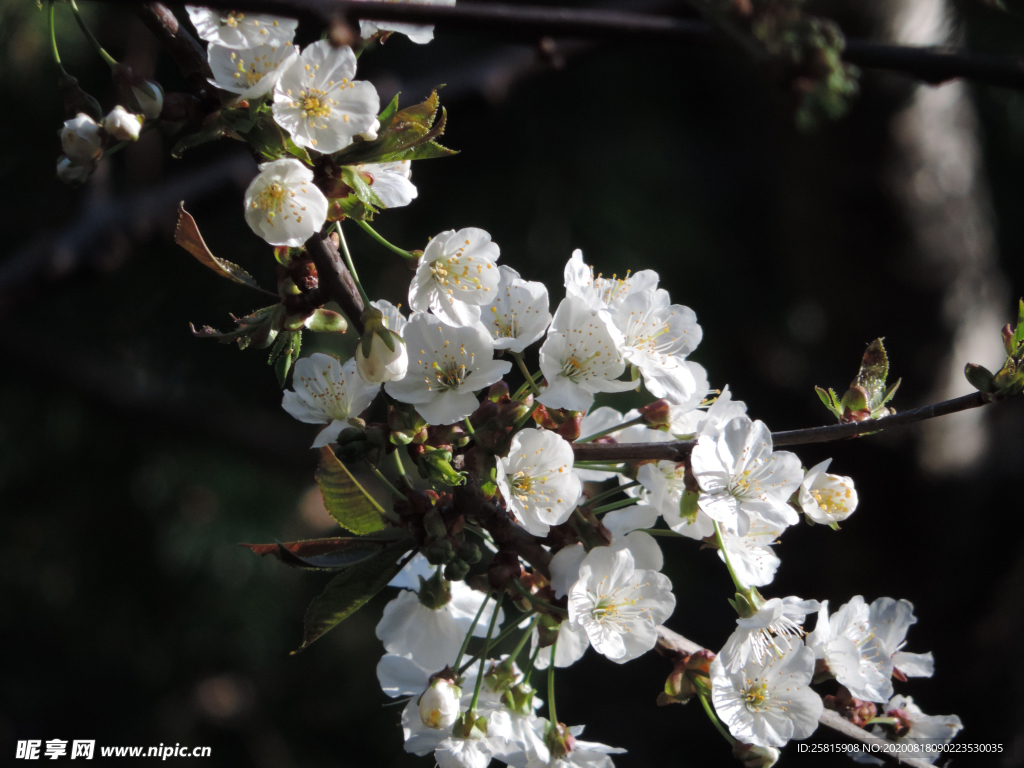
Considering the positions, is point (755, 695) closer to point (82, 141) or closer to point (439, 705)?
point (439, 705)

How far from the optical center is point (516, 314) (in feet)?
1.85

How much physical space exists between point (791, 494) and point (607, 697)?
226 centimetres

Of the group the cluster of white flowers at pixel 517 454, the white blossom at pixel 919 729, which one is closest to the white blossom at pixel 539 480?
the cluster of white flowers at pixel 517 454

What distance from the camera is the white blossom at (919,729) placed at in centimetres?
63

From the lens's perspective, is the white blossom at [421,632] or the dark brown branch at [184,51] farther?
the white blossom at [421,632]

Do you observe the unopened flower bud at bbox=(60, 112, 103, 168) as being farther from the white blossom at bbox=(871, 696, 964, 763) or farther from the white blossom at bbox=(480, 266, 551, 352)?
the white blossom at bbox=(871, 696, 964, 763)

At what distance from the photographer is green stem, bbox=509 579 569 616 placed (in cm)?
52

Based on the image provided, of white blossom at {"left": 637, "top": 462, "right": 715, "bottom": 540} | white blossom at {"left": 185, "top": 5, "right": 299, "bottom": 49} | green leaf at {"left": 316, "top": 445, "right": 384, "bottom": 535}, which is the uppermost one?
white blossom at {"left": 185, "top": 5, "right": 299, "bottom": 49}

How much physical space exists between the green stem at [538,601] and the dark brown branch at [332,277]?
0.68 ft

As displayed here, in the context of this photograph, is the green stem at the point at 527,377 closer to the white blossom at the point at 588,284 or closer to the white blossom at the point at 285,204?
the white blossom at the point at 588,284

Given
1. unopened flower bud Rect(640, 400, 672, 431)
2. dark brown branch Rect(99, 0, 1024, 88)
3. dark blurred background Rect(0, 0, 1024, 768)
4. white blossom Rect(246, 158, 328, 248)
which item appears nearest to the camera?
dark brown branch Rect(99, 0, 1024, 88)

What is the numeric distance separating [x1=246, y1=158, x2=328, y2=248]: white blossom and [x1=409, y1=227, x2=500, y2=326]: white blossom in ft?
0.26

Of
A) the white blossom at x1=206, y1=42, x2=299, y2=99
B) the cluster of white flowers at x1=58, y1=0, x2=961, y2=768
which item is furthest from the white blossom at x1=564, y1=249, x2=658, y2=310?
the white blossom at x1=206, y1=42, x2=299, y2=99

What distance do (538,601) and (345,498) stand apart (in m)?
0.15
